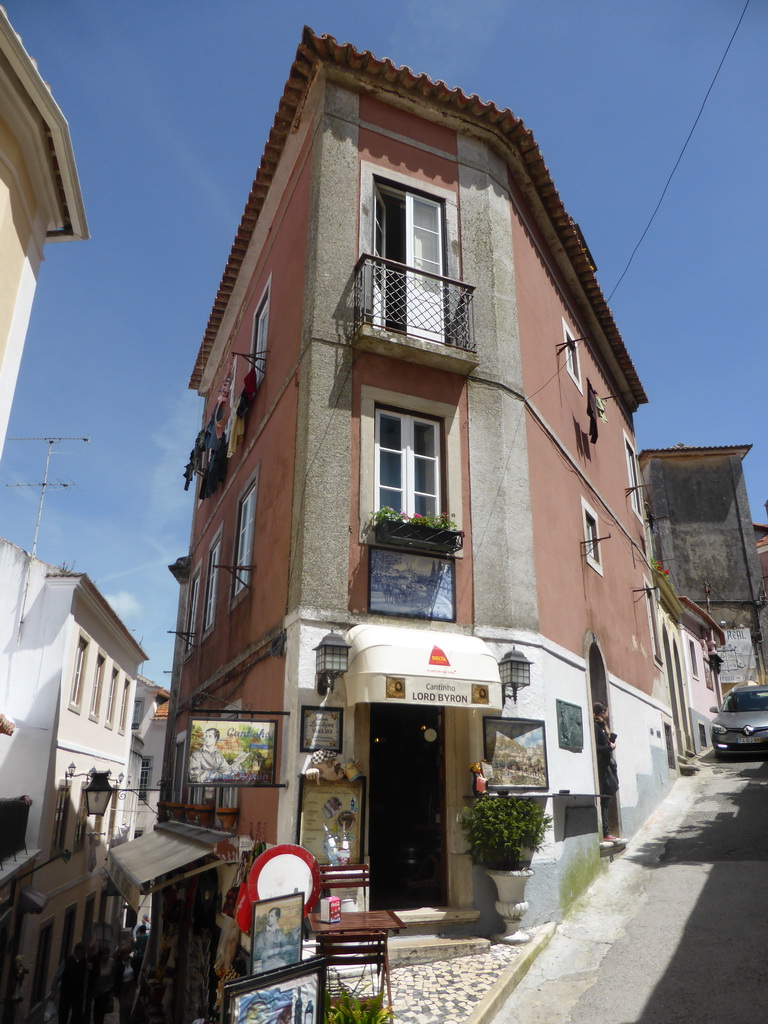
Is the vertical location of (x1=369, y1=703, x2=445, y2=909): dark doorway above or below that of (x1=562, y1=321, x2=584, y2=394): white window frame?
below

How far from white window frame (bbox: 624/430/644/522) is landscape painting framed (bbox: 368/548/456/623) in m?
9.38

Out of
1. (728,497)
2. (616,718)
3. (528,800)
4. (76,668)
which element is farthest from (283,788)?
(728,497)

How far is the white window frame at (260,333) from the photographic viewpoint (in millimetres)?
12859

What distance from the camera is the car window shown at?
63.9 feet

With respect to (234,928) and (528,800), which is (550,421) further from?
(234,928)

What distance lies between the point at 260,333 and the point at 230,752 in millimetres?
8075

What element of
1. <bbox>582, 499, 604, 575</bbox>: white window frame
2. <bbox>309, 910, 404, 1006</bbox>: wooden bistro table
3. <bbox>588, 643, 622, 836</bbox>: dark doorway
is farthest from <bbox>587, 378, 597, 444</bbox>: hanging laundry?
<bbox>309, 910, 404, 1006</bbox>: wooden bistro table

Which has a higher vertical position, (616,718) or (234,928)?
(616,718)

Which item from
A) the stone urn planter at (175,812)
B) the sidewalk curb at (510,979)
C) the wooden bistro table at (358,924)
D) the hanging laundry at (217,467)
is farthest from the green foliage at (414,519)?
the stone urn planter at (175,812)

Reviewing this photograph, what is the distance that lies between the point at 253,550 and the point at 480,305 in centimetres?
499

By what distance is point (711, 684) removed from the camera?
2836 cm

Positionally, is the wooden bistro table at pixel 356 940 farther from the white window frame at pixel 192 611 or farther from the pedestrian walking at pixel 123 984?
the pedestrian walking at pixel 123 984

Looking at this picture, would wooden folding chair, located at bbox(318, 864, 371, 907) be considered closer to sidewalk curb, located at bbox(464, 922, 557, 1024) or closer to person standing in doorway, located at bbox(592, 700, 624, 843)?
sidewalk curb, located at bbox(464, 922, 557, 1024)

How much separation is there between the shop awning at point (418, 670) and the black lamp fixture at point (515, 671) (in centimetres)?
48
